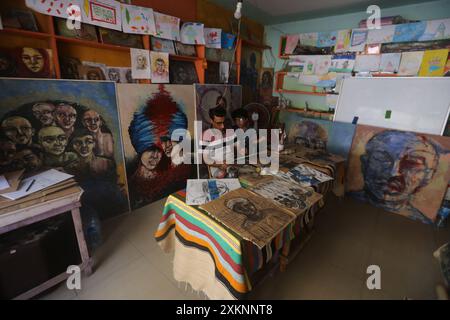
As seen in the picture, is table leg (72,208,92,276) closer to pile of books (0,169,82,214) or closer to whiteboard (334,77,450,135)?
pile of books (0,169,82,214)

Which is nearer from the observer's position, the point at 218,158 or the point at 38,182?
the point at 38,182

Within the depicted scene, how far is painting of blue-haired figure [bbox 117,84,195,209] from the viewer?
2.13 metres

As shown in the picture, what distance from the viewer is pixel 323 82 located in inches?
118

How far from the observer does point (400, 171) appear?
7.79 ft

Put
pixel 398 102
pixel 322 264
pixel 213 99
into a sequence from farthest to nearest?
pixel 213 99 < pixel 398 102 < pixel 322 264

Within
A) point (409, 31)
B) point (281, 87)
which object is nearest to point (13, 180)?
point (281, 87)

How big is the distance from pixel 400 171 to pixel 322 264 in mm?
1564

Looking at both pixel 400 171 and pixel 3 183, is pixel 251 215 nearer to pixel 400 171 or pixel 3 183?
pixel 3 183

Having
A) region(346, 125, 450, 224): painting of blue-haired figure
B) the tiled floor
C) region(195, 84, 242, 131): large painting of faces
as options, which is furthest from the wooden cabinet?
region(346, 125, 450, 224): painting of blue-haired figure

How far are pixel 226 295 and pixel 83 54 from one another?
220cm

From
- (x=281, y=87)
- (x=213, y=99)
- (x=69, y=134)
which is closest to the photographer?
(x=69, y=134)

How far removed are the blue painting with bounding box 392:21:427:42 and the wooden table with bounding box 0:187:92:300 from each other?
3.54 m

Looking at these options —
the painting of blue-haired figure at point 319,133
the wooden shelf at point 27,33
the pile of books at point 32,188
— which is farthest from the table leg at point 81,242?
the painting of blue-haired figure at point 319,133
